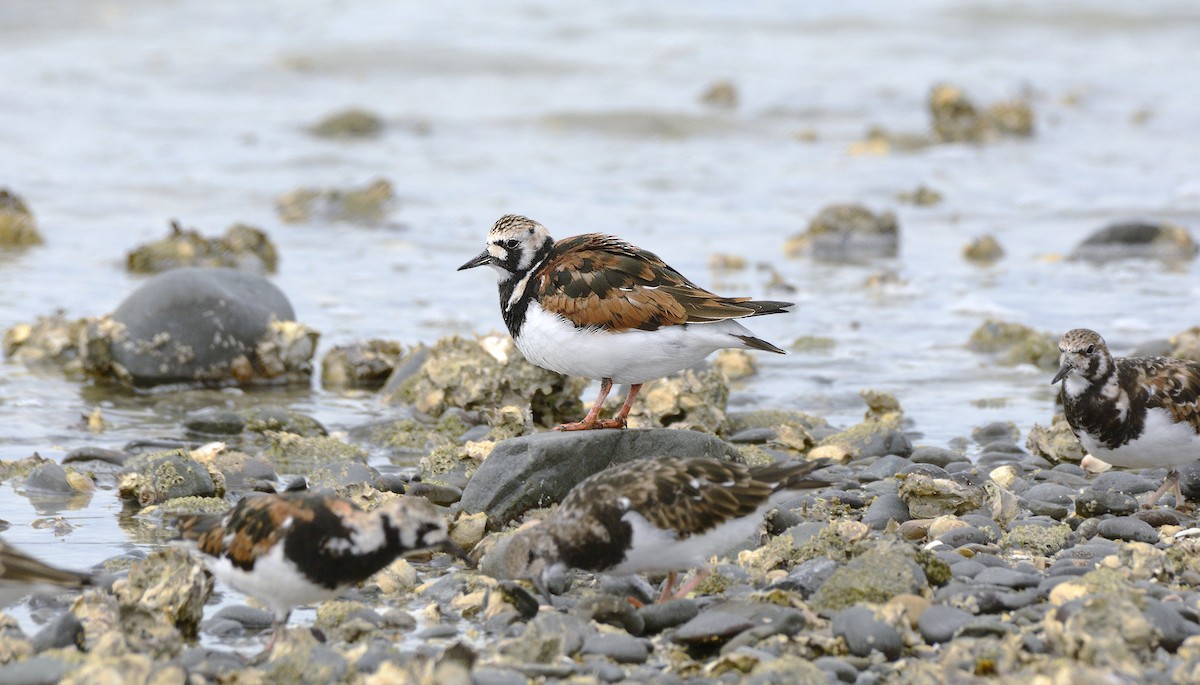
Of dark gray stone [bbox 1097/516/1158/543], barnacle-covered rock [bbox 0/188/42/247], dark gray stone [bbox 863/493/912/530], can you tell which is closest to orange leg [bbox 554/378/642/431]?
dark gray stone [bbox 863/493/912/530]

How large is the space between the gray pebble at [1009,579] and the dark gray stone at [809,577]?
1.76 ft

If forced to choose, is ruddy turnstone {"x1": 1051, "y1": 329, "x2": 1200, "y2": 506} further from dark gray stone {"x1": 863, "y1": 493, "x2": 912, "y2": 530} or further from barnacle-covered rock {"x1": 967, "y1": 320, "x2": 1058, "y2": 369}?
barnacle-covered rock {"x1": 967, "y1": 320, "x2": 1058, "y2": 369}

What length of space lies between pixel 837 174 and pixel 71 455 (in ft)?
36.3

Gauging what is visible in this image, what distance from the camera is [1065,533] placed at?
18.7 ft

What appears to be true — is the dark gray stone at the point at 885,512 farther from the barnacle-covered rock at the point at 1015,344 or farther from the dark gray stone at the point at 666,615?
the barnacle-covered rock at the point at 1015,344

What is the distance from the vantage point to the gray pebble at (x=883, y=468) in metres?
6.70

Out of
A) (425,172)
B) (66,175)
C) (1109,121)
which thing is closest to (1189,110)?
(1109,121)

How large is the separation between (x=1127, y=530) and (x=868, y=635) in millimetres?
1759

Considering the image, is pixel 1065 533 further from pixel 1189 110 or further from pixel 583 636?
pixel 1189 110

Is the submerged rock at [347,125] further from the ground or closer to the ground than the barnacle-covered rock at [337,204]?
further from the ground

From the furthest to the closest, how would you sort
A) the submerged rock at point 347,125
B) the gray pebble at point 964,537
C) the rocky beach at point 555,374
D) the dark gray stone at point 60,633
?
the submerged rock at point 347,125 < the gray pebble at point 964,537 < the rocky beach at point 555,374 < the dark gray stone at point 60,633

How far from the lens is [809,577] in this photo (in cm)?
509

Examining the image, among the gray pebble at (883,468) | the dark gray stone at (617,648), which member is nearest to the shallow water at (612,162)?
the gray pebble at (883,468)

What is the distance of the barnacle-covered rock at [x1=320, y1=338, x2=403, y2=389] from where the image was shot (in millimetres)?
8984
